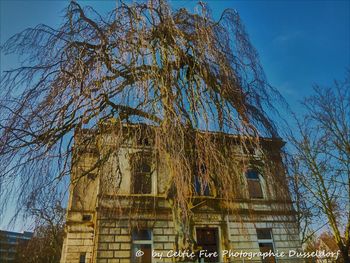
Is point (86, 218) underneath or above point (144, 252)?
above

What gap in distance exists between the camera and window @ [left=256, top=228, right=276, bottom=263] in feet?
38.2

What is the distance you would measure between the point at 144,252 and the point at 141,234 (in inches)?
28.3

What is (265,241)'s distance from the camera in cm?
1209

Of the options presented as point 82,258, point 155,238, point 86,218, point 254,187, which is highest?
point 254,187

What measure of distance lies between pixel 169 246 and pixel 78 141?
7.69 meters

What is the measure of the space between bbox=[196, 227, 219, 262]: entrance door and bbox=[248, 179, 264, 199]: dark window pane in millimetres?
2776

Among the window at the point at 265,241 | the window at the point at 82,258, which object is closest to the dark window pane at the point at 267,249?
the window at the point at 265,241

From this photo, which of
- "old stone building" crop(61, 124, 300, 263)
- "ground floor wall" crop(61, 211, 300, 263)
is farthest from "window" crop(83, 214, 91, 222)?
"ground floor wall" crop(61, 211, 300, 263)

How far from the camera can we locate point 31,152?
170 inches

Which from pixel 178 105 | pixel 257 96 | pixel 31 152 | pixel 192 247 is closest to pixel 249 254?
pixel 192 247

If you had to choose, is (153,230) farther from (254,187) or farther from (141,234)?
(254,187)

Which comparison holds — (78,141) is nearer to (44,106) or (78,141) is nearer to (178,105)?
(44,106)

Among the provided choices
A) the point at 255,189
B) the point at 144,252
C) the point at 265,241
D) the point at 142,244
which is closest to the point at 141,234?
the point at 142,244

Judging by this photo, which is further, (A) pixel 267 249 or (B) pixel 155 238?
(A) pixel 267 249
